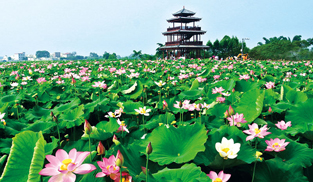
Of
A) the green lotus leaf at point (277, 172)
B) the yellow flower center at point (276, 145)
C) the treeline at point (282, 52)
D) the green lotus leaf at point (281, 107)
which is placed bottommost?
the green lotus leaf at point (277, 172)

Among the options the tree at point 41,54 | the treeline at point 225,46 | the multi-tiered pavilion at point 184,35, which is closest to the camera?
the multi-tiered pavilion at point 184,35

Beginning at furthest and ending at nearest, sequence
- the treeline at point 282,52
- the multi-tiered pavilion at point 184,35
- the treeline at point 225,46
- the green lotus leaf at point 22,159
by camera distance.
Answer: the treeline at point 225,46 < the treeline at point 282,52 < the multi-tiered pavilion at point 184,35 < the green lotus leaf at point 22,159

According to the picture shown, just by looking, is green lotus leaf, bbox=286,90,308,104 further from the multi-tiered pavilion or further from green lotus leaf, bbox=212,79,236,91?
the multi-tiered pavilion

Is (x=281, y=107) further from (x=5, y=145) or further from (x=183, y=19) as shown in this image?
(x=183, y=19)

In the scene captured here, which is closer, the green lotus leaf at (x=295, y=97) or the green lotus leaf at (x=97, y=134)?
the green lotus leaf at (x=97, y=134)

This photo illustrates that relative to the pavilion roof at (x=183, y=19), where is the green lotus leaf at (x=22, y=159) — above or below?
below

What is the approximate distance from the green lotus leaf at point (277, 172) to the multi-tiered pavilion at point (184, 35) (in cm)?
2566

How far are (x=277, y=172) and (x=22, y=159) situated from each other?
31.9 inches

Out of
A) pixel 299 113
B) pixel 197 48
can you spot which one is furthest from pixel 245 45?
pixel 299 113

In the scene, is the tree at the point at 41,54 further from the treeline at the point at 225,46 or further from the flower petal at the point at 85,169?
the flower petal at the point at 85,169

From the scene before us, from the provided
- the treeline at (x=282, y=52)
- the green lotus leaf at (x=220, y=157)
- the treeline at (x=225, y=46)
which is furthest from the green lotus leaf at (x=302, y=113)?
the treeline at (x=225, y=46)

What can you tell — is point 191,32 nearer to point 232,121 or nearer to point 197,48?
point 197,48

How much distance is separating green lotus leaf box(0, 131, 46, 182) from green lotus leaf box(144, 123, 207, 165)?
1.15 feet

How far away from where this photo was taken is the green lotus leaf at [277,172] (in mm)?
649
